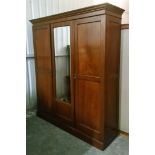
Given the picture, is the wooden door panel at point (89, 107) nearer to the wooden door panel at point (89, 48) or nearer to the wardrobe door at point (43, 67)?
the wooden door panel at point (89, 48)

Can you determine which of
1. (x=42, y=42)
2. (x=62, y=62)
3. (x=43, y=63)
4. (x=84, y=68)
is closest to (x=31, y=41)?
(x=42, y=42)

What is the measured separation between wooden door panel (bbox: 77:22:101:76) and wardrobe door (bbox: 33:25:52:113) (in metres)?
0.75

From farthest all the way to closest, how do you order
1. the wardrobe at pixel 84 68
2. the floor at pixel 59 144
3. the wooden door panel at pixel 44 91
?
the wooden door panel at pixel 44 91
the floor at pixel 59 144
the wardrobe at pixel 84 68

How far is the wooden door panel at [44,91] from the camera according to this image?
3.02 m

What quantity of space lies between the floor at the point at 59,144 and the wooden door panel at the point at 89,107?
238 mm

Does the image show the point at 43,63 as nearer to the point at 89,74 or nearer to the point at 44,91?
the point at 44,91

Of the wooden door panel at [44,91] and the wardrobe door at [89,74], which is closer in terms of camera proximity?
the wardrobe door at [89,74]

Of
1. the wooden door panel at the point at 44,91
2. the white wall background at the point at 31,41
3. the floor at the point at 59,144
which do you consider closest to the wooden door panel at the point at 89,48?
the white wall background at the point at 31,41

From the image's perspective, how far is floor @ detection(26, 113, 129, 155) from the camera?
7.34ft

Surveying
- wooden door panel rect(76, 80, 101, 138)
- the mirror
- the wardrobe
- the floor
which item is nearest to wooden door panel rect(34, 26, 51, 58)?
the wardrobe

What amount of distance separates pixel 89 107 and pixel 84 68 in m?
0.54

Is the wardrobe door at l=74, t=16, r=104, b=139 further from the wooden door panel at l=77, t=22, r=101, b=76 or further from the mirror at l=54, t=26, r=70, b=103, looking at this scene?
the mirror at l=54, t=26, r=70, b=103
